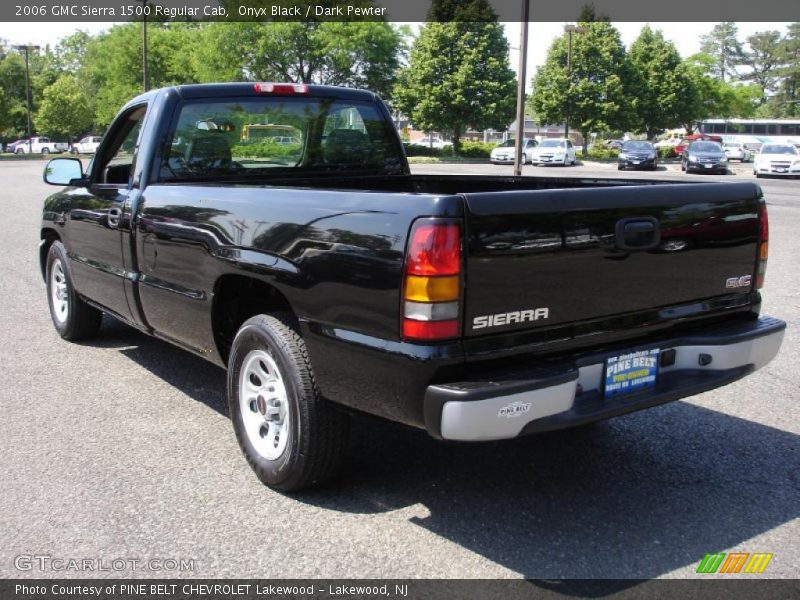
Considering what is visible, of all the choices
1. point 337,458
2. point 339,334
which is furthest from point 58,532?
point 339,334

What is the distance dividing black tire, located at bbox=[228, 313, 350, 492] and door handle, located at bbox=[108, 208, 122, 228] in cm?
158

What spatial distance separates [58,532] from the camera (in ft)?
10.7

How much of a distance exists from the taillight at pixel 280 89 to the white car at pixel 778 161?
32.6 m

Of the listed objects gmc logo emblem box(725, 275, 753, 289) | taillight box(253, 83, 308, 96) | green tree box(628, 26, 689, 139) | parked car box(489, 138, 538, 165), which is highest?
green tree box(628, 26, 689, 139)

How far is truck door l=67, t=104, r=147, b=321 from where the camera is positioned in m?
4.88

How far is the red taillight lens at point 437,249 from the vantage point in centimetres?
282

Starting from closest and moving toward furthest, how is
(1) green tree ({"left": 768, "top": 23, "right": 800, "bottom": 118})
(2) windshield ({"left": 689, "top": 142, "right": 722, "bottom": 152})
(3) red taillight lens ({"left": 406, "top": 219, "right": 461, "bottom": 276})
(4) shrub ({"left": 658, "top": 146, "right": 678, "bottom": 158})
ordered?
1. (3) red taillight lens ({"left": 406, "top": 219, "right": 461, "bottom": 276})
2. (2) windshield ({"left": 689, "top": 142, "right": 722, "bottom": 152})
3. (4) shrub ({"left": 658, "top": 146, "right": 678, "bottom": 158})
4. (1) green tree ({"left": 768, "top": 23, "right": 800, "bottom": 118})

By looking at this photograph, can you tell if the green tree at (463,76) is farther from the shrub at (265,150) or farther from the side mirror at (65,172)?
the shrub at (265,150)

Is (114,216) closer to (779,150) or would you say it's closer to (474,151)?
(779,150)

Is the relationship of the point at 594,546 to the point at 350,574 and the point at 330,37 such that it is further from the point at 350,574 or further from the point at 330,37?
the point at 330,37

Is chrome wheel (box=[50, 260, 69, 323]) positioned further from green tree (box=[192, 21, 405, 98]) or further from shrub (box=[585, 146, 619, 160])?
green tree (box=[192, 21, 405, 98])

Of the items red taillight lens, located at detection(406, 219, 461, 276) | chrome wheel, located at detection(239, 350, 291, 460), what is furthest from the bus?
red taillight lens, located at detection(406, 219, 461, 276)

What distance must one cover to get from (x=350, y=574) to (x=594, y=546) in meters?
1.01

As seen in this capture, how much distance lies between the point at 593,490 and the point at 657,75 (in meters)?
61.6
